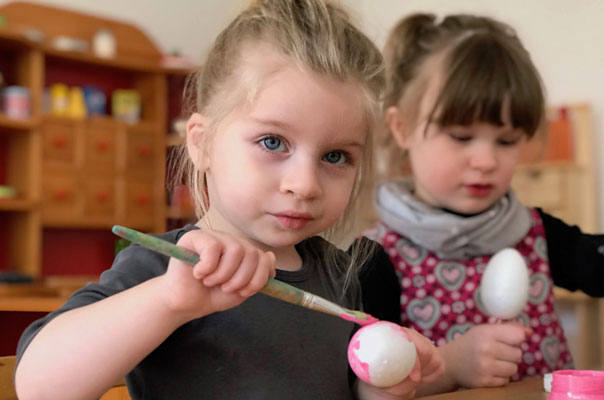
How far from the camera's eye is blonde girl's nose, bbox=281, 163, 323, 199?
27.6 inches

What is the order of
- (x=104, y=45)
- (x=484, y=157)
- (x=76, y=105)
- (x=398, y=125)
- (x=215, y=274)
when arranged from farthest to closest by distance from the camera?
(x=104, y=45) → (x=76, y=105) → (x=398, y=125) → (x=484, y=157) → (x=215, y=274)

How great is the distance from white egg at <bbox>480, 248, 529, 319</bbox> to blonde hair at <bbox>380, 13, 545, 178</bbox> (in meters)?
0.32

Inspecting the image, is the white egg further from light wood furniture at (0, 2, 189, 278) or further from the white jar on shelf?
the white jar on shelf

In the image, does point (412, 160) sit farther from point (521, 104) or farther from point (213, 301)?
point (213, 301)

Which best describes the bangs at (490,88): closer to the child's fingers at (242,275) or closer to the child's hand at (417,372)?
the child's hand at (417,372)

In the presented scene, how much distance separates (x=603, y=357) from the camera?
10.6 ft

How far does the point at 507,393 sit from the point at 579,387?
14cm

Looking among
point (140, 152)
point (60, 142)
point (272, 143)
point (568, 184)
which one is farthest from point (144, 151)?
point (272, 143)

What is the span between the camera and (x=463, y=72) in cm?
123

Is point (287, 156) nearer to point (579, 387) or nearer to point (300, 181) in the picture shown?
point (300, 181)

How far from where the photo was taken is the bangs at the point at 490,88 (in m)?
1.18

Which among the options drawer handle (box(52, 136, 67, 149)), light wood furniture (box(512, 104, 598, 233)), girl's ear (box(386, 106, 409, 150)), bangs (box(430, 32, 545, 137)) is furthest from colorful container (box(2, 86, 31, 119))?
bangs (box(430, 32, 545, 137))

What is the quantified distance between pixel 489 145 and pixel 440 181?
0.10 metres

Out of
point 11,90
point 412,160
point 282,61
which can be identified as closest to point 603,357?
point 412,160
